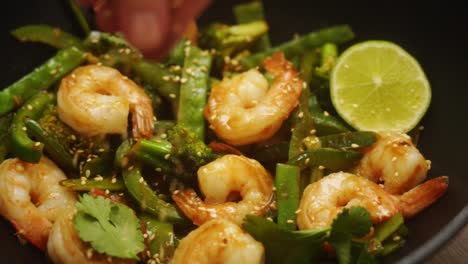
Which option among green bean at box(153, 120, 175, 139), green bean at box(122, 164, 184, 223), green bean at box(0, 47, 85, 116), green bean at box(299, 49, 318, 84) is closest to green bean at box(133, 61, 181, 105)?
green bean at box(153, 120, 175, 139)

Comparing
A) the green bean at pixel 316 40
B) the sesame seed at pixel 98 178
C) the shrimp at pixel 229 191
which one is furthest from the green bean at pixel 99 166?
the green bean at pixel 316 40

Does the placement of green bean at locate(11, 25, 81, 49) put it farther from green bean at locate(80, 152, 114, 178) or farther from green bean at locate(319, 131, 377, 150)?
green bean at locate(319, 131, 377, 150)

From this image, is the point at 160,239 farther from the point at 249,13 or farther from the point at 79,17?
the point at 249,13

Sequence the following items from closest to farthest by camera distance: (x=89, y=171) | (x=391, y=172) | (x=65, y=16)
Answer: (x=391, y=172)
(x=89, y=171)
(x=65, y=16)

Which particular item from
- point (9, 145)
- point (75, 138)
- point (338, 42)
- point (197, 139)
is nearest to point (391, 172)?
point (197, 139)

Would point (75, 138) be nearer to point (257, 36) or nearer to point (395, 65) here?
point (257, 36)

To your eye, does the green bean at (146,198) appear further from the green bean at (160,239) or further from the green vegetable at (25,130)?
the green vegetable at (25,130)
